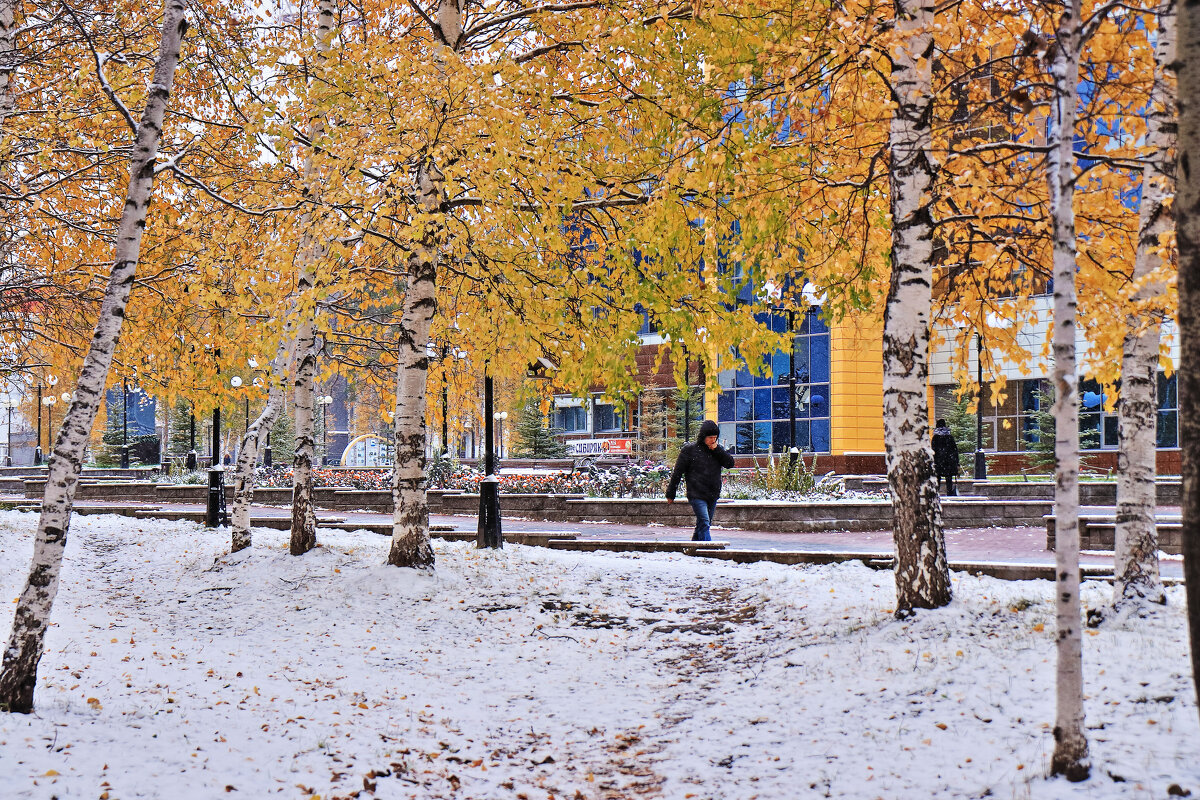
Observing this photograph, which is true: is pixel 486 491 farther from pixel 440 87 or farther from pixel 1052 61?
pixel 1052 61

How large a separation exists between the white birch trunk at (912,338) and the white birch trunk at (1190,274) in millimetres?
3812

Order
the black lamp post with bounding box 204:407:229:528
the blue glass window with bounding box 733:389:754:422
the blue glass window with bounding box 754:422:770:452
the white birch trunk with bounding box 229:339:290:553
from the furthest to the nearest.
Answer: the blue glass window with bounding box 733:389:754:422 < the blue glass window with bounding box 754:422:770:452 < the black lamp post with bounding box 204:407:229:528 < the white birch trunk with bounding box 229:339:290:553

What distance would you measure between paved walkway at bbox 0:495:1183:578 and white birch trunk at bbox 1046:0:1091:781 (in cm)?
614

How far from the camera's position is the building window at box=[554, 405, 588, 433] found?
1935 inches

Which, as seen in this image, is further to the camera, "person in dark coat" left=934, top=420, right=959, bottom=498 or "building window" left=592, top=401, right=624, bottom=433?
"building window" left=592, top=401, right=624, bottom=433

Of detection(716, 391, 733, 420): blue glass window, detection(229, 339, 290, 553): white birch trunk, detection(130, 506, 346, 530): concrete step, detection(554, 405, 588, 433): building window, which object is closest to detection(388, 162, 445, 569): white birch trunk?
detection(229, 339, 290, 553): white birch trunk

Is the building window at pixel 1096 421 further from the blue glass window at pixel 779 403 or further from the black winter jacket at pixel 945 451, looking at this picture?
the black winter jacket at pixel 945 451

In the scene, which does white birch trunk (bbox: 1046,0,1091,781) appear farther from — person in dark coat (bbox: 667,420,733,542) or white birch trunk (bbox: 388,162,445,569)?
person in dark coat (bbox: 667,420,733,542)

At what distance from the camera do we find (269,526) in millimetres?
17188

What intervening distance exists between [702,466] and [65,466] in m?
8.41

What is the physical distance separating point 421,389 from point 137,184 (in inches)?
169

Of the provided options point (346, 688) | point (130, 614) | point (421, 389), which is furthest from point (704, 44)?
point (130, 614)

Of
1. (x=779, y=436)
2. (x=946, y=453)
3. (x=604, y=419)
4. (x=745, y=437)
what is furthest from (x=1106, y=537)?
(x=604, y=419)

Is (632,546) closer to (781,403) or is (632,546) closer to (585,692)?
(585,692)
